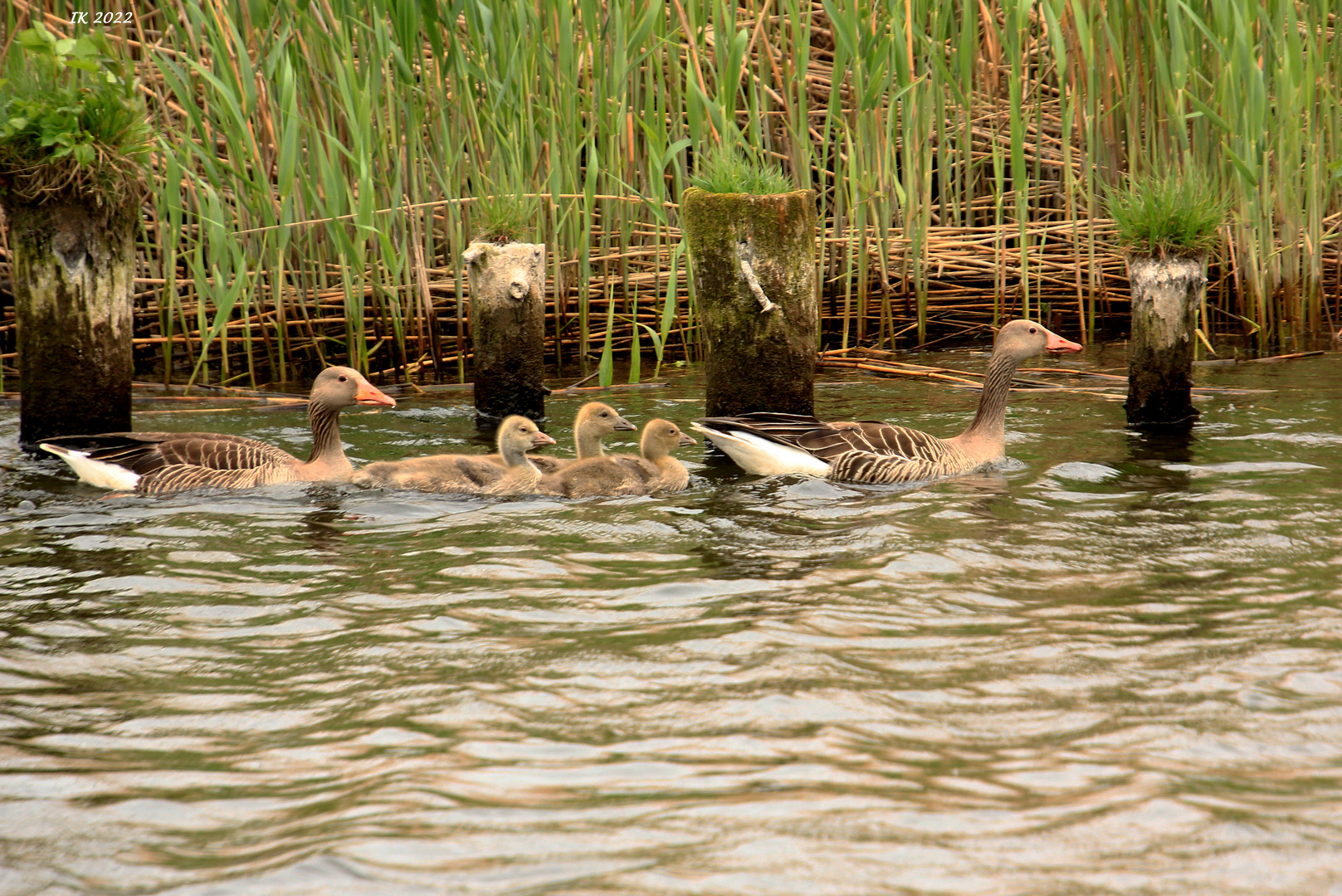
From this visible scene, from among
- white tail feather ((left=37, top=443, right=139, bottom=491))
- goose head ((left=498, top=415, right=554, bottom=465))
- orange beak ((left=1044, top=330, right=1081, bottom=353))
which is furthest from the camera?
orange beak ((left=1044, top=330, right=1081, bottom=353))

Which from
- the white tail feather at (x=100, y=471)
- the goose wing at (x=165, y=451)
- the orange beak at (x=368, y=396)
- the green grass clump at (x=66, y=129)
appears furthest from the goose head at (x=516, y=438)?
the green grass clump at (x=66, y=129)

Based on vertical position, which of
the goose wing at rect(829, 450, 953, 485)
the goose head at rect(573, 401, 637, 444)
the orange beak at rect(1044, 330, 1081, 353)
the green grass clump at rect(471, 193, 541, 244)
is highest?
the green grass clump at rect(471, 193, 541, 244)

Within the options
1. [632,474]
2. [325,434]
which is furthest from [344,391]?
[632,474]

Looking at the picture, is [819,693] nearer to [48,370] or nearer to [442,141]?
[48,370]

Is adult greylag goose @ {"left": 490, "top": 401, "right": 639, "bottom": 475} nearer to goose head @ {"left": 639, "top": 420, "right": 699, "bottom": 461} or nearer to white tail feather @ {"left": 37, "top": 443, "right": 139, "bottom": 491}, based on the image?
goose head @ {"left": 639, "top": 420, "right": 699, "bottom": 461}

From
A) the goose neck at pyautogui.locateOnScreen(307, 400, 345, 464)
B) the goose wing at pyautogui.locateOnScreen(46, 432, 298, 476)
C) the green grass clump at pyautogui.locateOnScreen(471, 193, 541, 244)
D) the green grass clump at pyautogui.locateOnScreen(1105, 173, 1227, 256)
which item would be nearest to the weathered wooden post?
the goose wing at pyautogui.locateOnScreen(46, 432, 298, 476)

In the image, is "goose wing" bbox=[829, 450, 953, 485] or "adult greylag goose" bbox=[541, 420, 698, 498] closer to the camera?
"adult greylag goose" bbox=[541, 420, 698, 498]

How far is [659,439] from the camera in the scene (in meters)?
7.83

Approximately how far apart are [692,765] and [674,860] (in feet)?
1.70

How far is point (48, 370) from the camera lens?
26.8 ft

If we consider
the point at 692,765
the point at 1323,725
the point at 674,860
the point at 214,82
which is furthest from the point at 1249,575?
the point at 214,82

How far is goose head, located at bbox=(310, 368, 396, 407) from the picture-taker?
8.02m

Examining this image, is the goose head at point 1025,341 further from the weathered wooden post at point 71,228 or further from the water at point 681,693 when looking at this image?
the weathered wooden post at point 71,228

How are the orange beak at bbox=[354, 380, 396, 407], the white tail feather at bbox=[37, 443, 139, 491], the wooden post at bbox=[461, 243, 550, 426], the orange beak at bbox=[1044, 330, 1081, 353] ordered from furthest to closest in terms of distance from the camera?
the wooden post at bbox=[461, 243, 550, 426] < the orange beak at bbox=[1044, 330, 1081, 353] < the orange beak at bbox=[354, 380, 396, 407] < the white tail feather at bbox=[37, 443, 139, 491]
